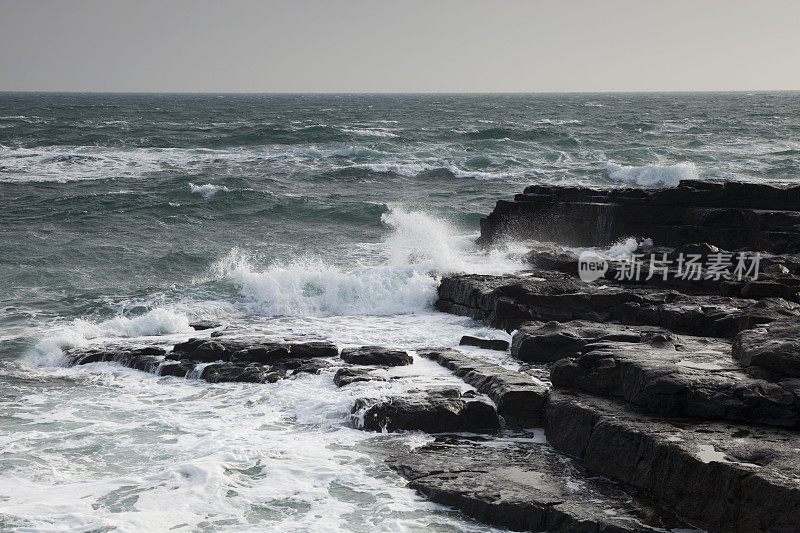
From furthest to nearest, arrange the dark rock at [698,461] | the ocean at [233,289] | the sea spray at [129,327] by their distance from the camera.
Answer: the sea spray at [129,327]
the ocean at [233,289]
the dark rock at [698,461]

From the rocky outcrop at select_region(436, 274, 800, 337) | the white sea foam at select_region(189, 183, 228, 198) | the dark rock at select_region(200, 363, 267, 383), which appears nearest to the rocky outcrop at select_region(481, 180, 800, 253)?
the rocky outcrop at select_region(436, 274, 800, 337)

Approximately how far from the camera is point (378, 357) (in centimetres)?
1040

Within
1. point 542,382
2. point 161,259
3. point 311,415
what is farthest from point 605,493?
point 161,259

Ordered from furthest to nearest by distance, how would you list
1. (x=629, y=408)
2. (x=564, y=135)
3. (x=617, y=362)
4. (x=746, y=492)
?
(x=564, y=135) < (x=617, y=362) < (x=629, y=408) < (x=746, y=492)

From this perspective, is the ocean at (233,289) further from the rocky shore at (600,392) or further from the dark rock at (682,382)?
the dark rock at (682,382)

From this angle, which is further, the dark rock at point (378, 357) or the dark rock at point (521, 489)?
the dark rock at point (378, 357)

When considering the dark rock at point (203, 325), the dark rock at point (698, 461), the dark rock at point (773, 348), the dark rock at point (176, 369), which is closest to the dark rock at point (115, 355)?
the dark rock at point (176, 369)

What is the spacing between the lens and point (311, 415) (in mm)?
8883

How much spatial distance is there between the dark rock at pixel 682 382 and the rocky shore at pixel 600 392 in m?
0.02

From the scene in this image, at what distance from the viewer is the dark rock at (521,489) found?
Answer: 625cm

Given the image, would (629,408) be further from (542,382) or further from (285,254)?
(285,254)

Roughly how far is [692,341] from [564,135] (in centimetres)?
3989

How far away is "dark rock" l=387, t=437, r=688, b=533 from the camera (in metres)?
6.25

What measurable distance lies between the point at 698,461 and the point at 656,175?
26.6 m
